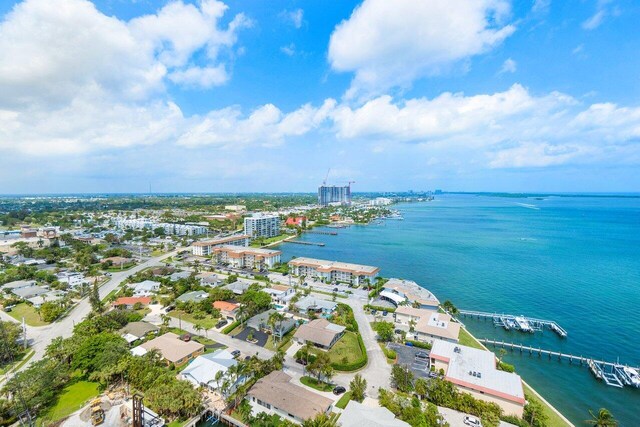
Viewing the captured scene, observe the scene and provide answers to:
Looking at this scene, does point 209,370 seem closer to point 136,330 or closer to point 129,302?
point 136,330

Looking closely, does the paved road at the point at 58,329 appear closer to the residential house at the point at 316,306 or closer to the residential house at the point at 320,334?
the residential house at the point at 320,334

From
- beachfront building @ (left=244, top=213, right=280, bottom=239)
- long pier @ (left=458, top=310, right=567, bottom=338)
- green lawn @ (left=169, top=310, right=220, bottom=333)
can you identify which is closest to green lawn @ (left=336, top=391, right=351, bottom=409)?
green lawn @ (left=169, top=310, right=220, bottom=333)

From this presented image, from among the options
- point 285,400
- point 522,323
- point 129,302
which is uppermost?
point 285,400

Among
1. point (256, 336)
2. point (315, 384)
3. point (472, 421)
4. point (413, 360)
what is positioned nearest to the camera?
point (472, 421)

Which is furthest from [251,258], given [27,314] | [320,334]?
[320,334]

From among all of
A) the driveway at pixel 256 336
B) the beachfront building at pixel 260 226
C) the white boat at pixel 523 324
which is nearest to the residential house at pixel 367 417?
the driveway at pixel 256 336

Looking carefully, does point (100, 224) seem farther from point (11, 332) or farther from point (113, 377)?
point (113, 377)

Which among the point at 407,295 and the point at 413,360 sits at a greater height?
the point at 407,295
